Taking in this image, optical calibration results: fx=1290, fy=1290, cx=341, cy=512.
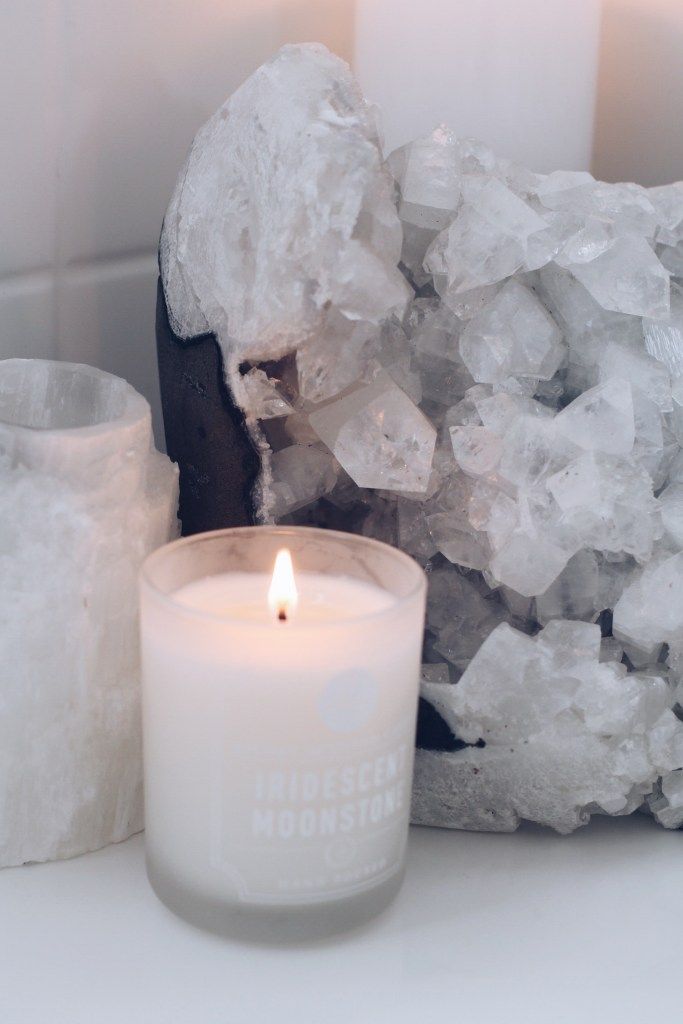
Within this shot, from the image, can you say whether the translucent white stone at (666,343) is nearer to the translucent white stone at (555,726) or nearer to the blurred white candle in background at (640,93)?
the translucent white stone at (555,726)

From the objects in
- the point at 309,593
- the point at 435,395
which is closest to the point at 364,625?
the point at 309,593

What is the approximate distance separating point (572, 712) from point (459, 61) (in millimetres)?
367

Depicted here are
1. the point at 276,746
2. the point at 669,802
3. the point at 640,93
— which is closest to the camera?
the point at 276,746

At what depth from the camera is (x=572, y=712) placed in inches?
21.5

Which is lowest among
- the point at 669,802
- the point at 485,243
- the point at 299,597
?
the point at 669,802

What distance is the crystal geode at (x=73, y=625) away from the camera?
52cm

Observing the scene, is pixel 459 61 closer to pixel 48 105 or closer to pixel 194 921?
pixel 48 105

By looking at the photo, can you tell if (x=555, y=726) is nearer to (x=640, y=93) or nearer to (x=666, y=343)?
(x=666, y=343)

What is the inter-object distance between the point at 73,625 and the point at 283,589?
0.30ft

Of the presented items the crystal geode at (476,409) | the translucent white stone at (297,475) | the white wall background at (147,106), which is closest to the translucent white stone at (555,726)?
the crystal geode at (476,409)

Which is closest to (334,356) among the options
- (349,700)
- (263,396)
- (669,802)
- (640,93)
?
(263,396)

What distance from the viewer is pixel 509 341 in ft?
1.84

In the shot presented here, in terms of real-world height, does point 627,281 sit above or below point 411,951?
above

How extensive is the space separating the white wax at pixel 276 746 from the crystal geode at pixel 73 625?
0.05 meters
